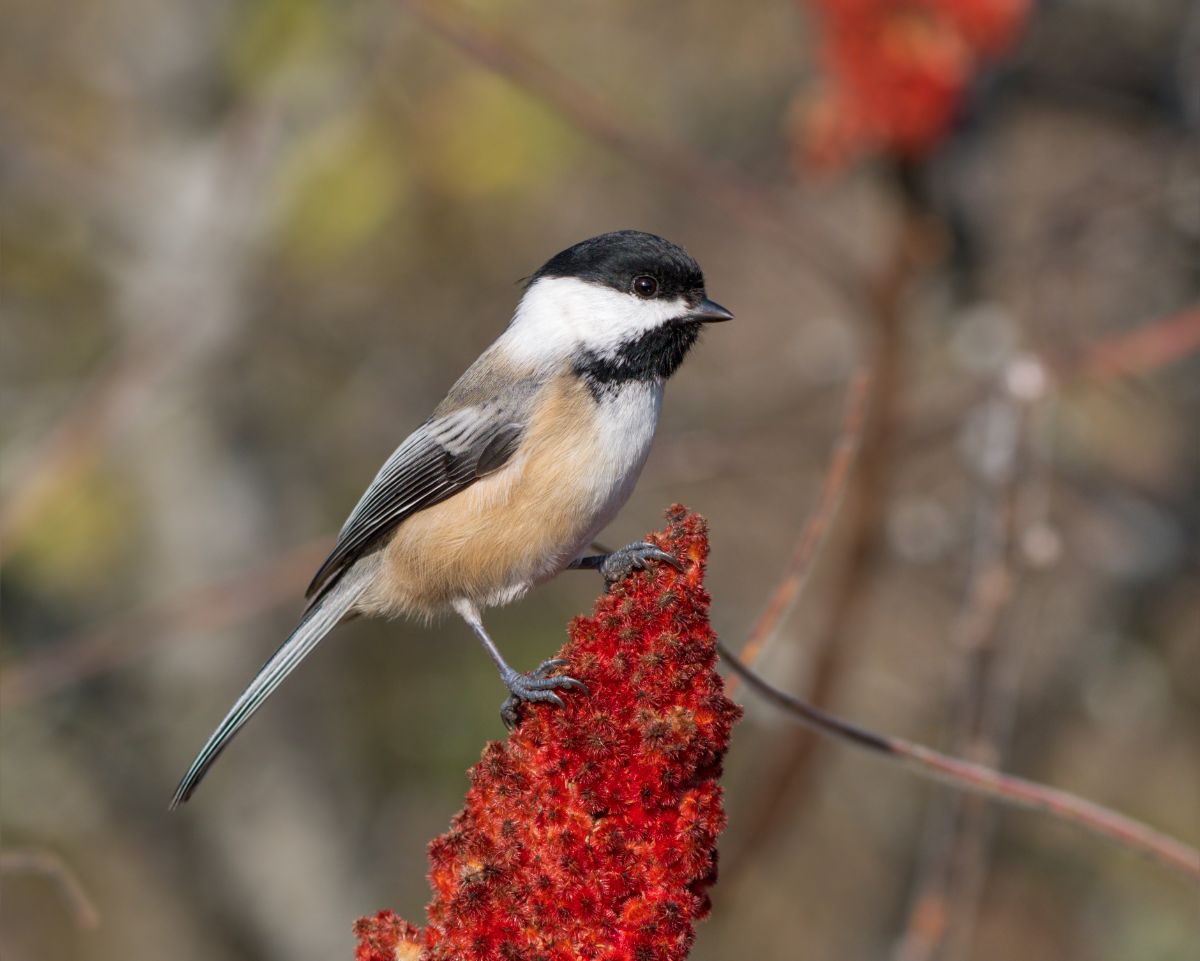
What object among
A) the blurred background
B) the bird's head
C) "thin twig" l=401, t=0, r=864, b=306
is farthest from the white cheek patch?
the blurred background

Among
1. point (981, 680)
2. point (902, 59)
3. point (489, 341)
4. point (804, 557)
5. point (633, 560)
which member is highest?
point (489, 341)

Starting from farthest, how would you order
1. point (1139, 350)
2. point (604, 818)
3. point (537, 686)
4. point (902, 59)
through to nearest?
point (902, 59) < point (1139, 350) < point (537, 686) < point (604, 818)

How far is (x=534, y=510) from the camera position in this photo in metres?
2.23

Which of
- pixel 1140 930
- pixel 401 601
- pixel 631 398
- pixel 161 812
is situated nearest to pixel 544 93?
pixel 631 398

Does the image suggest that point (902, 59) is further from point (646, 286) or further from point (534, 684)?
point (534, 684)

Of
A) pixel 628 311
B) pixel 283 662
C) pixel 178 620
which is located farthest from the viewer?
pixel 178 620

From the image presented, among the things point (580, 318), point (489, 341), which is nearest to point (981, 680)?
point (580, 318)

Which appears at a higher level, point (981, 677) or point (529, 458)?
point (529, 458)

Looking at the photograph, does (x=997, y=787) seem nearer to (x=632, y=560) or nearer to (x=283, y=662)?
(x=632, y=560)

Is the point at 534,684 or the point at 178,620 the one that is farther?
the point at 178,620

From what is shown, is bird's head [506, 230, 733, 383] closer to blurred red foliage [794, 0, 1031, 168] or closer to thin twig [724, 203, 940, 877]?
thin twig [724, 203, 940, 877]

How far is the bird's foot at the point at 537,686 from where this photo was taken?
1611 millimetres

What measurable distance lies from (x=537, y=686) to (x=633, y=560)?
21cm

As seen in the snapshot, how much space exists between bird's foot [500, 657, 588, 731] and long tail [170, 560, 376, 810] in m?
0.44
